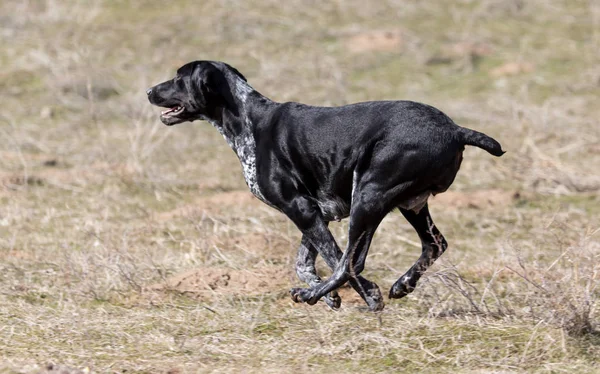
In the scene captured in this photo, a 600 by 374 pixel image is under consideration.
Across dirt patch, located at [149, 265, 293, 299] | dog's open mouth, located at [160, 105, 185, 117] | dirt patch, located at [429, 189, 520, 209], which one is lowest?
dirt patch, located at [429, 189, 520, 209]

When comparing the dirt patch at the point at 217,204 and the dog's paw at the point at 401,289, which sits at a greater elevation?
the dog's paw at the point at 401,289

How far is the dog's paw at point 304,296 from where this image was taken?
6.20m

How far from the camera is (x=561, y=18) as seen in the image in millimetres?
18078

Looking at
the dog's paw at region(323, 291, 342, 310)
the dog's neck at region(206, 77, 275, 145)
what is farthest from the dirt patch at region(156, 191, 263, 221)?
the dog's paw at region(323, 291, 342, 310)

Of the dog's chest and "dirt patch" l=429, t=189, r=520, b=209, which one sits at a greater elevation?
the dog's chest

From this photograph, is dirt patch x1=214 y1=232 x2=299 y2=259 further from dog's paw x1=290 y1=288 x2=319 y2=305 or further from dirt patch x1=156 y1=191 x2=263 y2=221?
dog's paw x1=290 y1=288 x2=319 y2=305

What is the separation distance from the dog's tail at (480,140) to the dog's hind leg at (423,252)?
0.57m

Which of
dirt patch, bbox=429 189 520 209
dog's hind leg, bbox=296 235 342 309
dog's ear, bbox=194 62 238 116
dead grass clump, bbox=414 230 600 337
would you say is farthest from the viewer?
dirt patch, bbox=429 189 520 209

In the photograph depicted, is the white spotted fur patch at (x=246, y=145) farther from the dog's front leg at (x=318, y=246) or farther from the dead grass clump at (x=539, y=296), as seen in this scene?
the dead grass clump at (x=539, y=296)

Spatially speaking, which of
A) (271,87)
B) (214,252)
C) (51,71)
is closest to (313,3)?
(271,87)

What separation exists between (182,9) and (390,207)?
12.6m

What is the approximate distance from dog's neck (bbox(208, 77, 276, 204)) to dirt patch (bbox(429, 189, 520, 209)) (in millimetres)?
3507

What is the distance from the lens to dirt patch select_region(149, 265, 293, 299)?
693 cm

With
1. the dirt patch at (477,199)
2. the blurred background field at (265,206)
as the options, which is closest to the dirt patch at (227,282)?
the blurred background field at (265,206)
